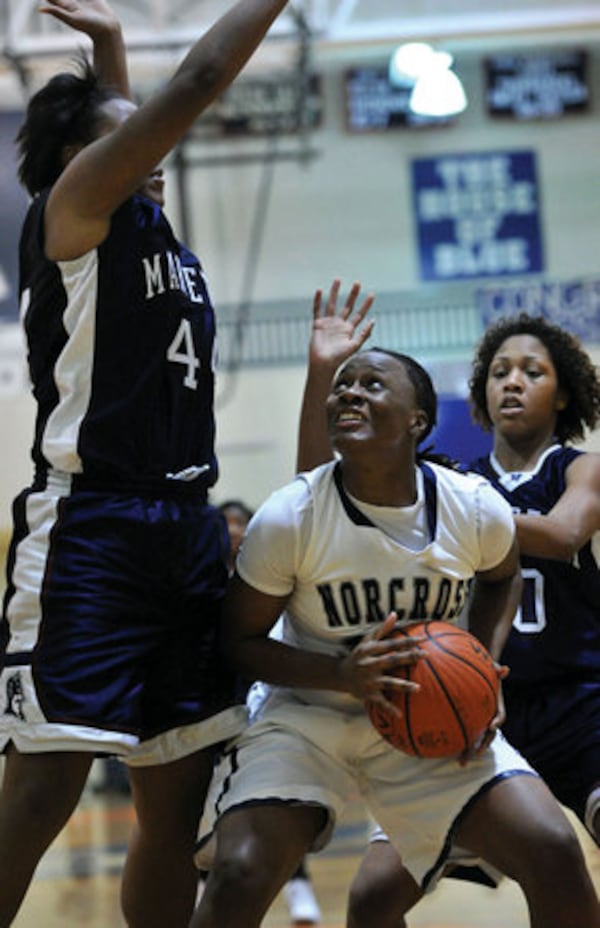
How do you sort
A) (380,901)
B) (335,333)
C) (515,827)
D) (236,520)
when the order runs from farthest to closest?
(236,520)
(335,333)
(380,901)
(515,827)

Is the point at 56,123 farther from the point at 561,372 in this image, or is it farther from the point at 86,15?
the point at 561,372

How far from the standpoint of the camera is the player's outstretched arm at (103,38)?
3664 millimetres

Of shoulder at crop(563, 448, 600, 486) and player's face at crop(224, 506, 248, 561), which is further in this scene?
player's face at crop(224, 506, 248, 561)

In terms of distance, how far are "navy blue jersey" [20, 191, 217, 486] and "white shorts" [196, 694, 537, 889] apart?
2.22 feet

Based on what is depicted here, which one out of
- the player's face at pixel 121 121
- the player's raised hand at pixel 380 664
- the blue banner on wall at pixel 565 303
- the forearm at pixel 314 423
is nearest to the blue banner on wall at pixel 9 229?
the blue banner on wall at pixel 565 303

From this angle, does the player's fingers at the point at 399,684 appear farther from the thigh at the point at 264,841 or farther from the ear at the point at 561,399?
the ear at the point at 561,399

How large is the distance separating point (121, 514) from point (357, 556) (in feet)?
1.94

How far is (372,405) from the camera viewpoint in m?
3.41

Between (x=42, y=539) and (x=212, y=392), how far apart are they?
1.92 ft

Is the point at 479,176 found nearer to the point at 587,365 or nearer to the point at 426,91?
the point at 426,91

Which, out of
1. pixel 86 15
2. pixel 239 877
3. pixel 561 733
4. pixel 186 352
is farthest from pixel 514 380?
pixel 239 877

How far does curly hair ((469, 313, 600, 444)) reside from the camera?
4355mm

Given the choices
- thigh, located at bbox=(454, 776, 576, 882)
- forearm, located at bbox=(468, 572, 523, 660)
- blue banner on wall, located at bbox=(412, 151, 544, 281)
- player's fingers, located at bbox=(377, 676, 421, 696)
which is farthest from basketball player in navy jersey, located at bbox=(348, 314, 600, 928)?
blue banner on wall, located at bbox=(412, 151, 544, 281)

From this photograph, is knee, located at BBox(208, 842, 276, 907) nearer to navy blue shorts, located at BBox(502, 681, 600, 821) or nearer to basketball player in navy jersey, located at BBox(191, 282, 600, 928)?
basketball player in navy jersey, located at BBox(191, 282, 600, 928)
